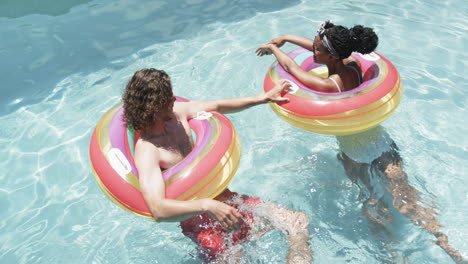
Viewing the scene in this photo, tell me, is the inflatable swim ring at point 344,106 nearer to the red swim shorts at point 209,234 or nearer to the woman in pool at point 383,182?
the woman in pool at point 383,182

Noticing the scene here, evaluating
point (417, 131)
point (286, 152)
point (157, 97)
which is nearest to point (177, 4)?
point (286, 152)

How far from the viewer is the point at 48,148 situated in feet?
16.2

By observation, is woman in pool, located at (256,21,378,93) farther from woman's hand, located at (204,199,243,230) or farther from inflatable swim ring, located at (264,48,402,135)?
woman's hand, located at (204,199,243,230)

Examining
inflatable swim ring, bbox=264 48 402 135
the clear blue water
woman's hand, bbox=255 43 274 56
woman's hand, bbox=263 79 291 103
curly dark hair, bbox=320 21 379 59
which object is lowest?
the clear blue water

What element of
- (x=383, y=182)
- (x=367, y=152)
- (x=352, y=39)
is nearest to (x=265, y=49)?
(x=352, y=39)

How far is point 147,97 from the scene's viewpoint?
2822mm

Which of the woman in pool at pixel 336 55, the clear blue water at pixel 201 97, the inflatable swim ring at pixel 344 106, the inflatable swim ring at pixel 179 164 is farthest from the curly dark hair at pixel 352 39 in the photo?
the clear blue water at pixel 201 97

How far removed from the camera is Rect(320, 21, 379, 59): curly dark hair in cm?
348

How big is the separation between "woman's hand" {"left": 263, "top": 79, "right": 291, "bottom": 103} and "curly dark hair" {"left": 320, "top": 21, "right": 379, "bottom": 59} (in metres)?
0.51

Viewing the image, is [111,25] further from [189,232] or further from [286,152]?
[189,232]

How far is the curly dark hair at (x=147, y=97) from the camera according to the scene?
9.22 ft

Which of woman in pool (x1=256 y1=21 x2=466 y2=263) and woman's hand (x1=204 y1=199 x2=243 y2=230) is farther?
woman in pool (x1=256 y1=21 x2=466 y2=263)

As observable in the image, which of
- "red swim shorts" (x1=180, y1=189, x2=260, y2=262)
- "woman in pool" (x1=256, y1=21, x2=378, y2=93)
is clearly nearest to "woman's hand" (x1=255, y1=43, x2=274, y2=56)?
"woman in pool" (x1=256, y1=21, x2=378, y2=93)

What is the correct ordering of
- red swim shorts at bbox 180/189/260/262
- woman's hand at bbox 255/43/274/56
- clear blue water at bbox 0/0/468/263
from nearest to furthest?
1. red swim shorts at bbox 180/189/260/262
2. clear blue water at bbox 0/0/468/263
3. woman's hand at bbox 255/43/274/56
